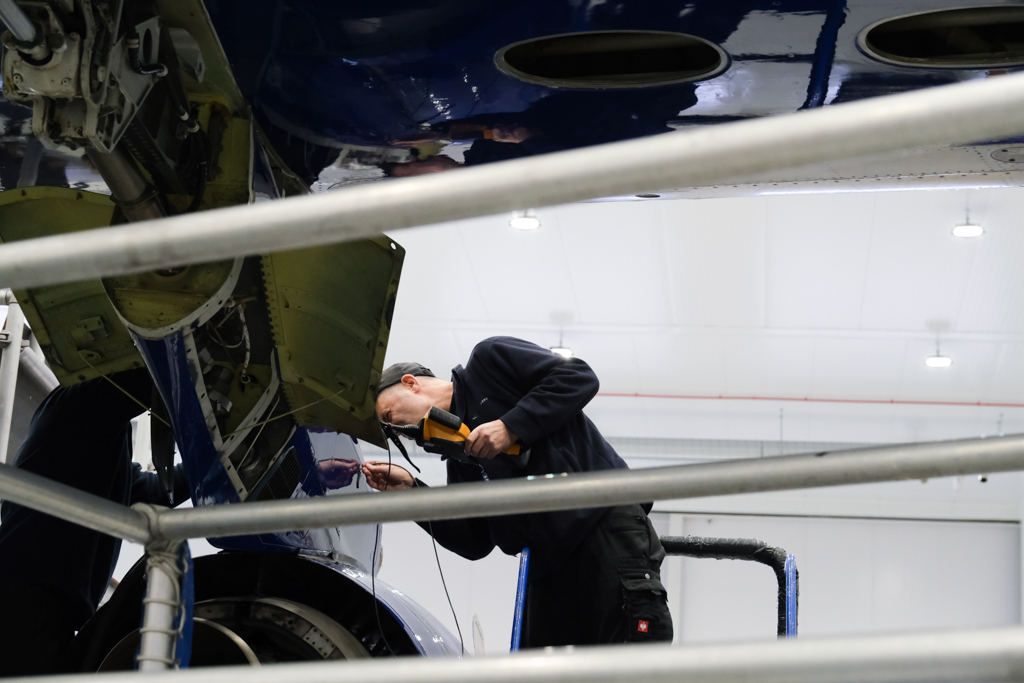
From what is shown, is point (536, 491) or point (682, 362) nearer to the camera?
point (536, 491)

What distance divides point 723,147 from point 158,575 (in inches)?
48.2

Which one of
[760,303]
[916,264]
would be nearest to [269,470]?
[916,264]

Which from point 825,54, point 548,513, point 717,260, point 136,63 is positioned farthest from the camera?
point 717,260

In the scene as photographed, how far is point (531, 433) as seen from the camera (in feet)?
10.2

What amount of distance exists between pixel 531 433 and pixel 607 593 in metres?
0.53

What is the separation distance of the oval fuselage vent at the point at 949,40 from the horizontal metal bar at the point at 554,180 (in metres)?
0.91

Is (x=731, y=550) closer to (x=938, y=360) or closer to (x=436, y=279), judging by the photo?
(x=436, y=279)

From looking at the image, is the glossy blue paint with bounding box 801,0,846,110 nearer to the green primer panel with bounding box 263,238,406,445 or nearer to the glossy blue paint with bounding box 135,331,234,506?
the green primer panel with bounding box 263,238,406,445

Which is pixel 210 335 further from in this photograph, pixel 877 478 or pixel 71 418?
pixel 877 478

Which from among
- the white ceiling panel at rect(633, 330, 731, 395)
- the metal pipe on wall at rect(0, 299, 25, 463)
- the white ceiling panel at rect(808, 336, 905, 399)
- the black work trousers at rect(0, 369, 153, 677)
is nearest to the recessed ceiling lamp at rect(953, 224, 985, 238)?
the white ceiling panel at rect(808, 336, 905, 399)

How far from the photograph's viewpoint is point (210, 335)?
7.69 feet

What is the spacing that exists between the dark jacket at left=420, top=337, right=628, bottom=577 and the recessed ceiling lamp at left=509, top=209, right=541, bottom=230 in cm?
585

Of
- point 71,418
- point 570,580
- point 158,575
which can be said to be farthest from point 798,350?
point 158,575

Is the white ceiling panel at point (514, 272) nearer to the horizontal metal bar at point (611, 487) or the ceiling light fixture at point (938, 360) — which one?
the ceiling light fixture at point (938, 360)
